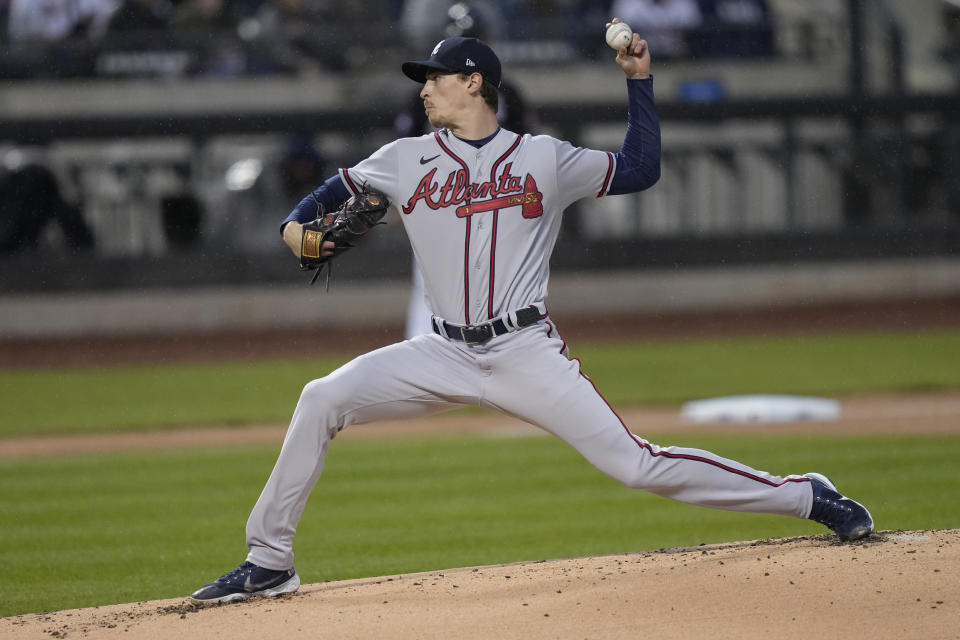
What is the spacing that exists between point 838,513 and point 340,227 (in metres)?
1.97

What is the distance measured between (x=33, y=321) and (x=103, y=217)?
4.54 feet

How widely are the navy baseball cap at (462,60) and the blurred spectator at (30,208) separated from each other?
32.1ft

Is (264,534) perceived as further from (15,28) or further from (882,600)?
(15,28)

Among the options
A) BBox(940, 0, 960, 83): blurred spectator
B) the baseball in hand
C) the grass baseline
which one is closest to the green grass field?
the grass baseline

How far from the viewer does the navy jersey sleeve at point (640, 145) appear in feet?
14.2

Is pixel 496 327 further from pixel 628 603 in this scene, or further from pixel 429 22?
pixel 429 22

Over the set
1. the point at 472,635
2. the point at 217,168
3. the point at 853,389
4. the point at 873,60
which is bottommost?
the point at 853,389

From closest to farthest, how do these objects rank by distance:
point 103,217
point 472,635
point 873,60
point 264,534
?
point 472,635
point 264,534
point 103,217
point 873,60

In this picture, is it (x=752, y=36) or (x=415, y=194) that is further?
(x=752, y=36)

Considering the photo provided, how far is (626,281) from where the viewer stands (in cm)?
1443

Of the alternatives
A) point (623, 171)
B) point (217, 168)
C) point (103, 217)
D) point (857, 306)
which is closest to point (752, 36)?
point (857, 306)

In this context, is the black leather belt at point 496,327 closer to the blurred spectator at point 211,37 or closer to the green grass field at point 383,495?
the green grass field at point 383,495

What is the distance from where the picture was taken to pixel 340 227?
4281 mm

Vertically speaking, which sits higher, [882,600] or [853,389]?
[882,600]
